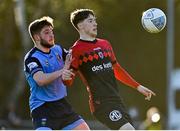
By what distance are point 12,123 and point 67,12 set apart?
1061 cm

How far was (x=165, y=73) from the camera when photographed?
3547 centimetres

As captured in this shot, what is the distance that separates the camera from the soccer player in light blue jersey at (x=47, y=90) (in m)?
9.41

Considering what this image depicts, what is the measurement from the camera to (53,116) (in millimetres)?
9469

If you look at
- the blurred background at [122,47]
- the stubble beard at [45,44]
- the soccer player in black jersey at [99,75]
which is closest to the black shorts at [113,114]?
the soccer player in black jersey at [99,75]

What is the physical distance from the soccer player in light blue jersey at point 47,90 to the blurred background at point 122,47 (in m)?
22.2

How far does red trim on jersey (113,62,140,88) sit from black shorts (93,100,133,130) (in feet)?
1.41

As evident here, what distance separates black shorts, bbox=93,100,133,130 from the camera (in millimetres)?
9602

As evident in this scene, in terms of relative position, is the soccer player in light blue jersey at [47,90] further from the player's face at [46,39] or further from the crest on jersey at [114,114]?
the crest on jersey at [114,114]

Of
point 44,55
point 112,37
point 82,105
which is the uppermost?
point 44,55

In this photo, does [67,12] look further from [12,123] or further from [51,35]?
[51,35]

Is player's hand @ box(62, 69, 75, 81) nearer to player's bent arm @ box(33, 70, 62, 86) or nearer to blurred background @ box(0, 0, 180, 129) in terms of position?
player's bent arm @ box(33, 70, 62, 86)

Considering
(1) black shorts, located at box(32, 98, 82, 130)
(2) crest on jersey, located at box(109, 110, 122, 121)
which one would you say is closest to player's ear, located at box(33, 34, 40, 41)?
(1) black shorts, located at box(32, 98, 82, 130)

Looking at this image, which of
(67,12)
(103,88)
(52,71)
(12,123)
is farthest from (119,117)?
(67,12)

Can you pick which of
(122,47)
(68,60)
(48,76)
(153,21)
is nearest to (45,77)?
(48,76)
